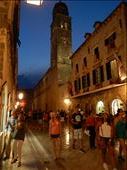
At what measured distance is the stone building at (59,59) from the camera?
43556 millimetres

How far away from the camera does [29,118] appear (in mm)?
41875

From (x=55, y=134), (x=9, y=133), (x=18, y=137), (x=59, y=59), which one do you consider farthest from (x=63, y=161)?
(x=59, y=59)

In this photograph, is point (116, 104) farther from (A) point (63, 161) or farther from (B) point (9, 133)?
(A) point (63, 161)

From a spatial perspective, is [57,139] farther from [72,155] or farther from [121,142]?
[121,142]

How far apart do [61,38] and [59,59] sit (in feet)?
19.7

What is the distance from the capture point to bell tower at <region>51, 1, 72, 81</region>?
159 ft

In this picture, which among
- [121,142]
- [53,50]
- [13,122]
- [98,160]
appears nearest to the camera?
[121,142]

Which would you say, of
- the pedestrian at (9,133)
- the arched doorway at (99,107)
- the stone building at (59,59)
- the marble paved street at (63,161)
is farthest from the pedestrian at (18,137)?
the stone building at (59,59)

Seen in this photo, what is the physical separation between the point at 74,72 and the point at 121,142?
2604 centimetres

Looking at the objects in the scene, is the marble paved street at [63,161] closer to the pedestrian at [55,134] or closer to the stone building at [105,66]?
the pedestrian at [55,134]

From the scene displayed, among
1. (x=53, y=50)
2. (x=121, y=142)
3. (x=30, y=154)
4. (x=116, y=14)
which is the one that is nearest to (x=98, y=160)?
(x=121, y=142)

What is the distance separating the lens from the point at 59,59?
159 ft

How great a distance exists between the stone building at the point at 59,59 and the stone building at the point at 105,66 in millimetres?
11416

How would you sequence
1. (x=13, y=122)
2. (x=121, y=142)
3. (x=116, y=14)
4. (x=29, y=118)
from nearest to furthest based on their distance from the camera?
(x=121, y=142), (x=13, y=122), (x=116, y=14), (x=29, y=118)
